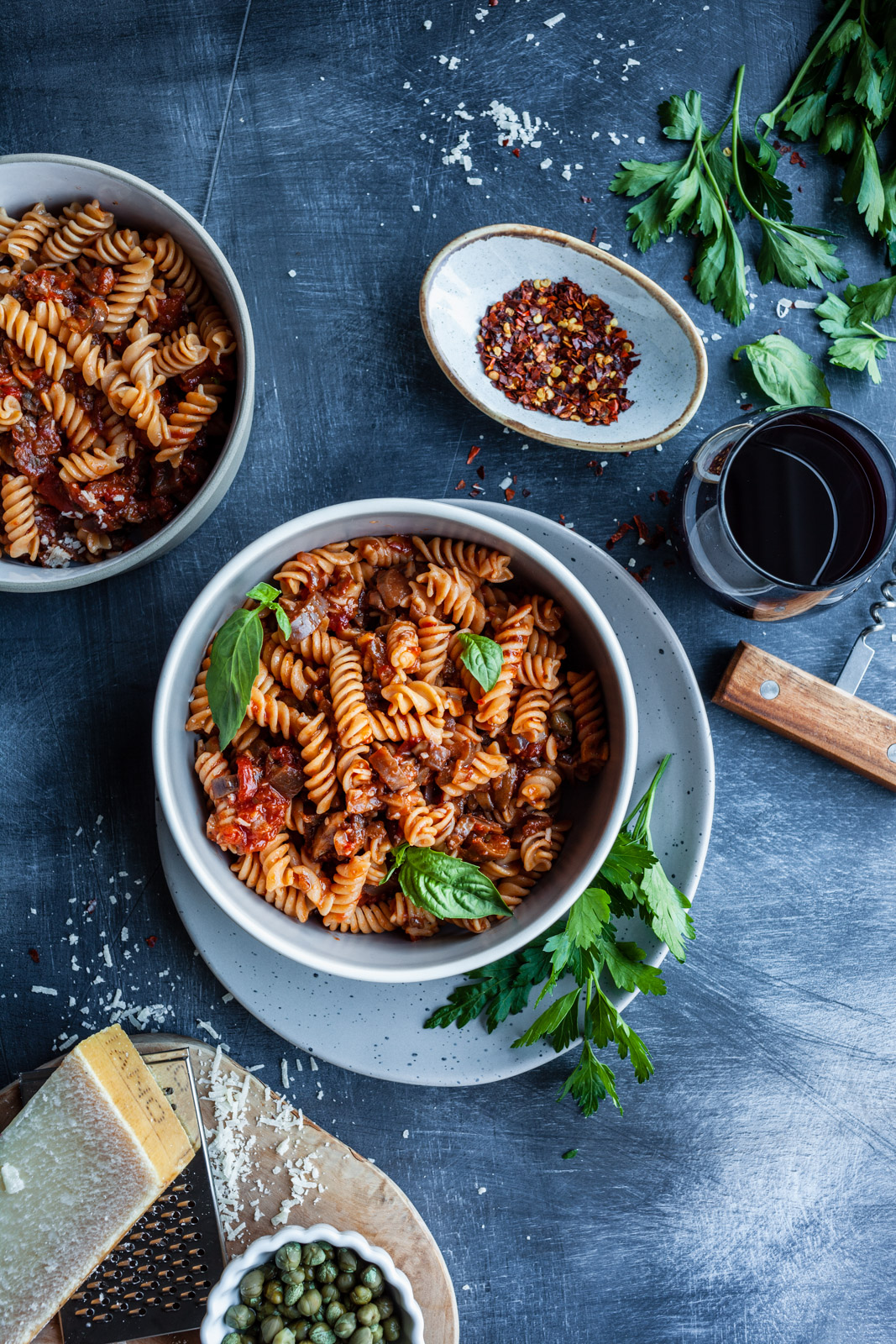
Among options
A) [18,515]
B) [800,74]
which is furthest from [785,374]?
[18,515]

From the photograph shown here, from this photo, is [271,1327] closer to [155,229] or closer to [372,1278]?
[372,1278]

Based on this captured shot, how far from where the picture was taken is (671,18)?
304 centimetres

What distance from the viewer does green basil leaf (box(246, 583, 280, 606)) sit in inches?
92.1

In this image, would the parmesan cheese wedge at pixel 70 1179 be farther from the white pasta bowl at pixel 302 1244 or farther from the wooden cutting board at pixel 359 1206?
the white pasta bowl at pixel 302 1244

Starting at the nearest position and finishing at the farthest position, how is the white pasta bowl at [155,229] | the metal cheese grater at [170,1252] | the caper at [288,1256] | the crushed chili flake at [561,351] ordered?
1. the white pasta bowl at [155,229]
2. the caper at [288,1256]
3. the metal cheese grater at [170,1252]
4. the crushed chili flake at [561,351]

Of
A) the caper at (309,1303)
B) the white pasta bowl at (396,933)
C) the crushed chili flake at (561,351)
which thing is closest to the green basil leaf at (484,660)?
the white pasta bowl at (396,933)

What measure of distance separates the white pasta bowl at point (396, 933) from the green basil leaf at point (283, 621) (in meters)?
0.13

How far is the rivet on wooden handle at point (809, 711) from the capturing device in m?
2.92

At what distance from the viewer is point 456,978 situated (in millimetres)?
2748

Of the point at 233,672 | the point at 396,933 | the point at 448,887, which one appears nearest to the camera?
the point at 233,672

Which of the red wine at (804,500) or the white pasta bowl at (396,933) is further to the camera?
the red wine at (804,500)

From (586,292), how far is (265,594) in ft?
4.90

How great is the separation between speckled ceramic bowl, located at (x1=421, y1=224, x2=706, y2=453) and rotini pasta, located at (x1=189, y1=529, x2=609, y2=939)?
25.3 inches

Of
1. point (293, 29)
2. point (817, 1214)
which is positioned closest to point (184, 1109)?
point (817, 1214)
